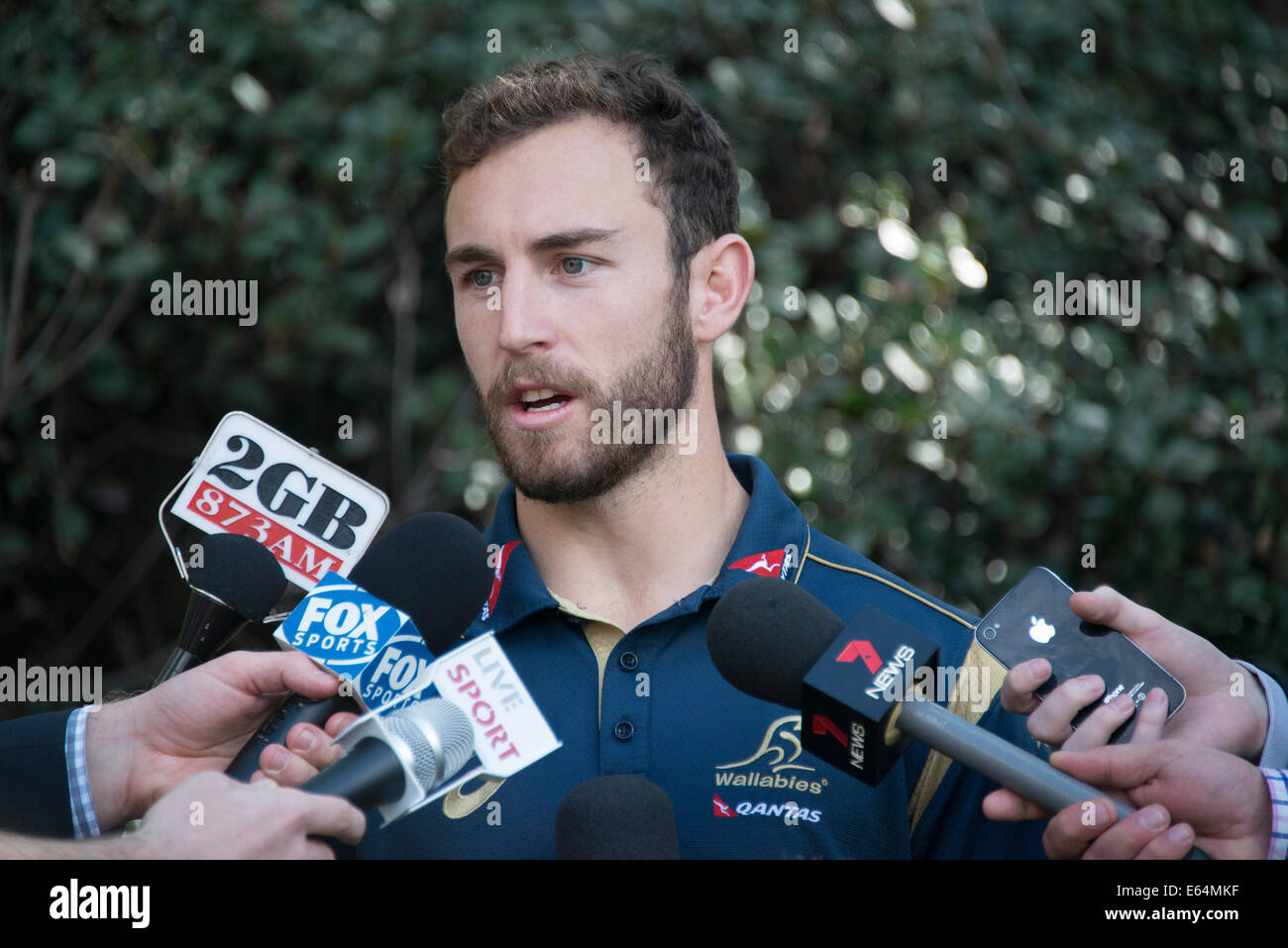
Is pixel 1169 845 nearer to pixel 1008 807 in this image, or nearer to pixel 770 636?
pixel 1008 807

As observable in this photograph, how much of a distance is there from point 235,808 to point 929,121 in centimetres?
287

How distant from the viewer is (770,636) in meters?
1.43

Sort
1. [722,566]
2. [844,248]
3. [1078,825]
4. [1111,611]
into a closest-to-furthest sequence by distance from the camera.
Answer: [1078,825]
[1111,611]
[722,566]
[844,248]

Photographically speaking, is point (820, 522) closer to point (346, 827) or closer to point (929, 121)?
point (929, 121)

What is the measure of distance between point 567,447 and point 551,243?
1.09 ft

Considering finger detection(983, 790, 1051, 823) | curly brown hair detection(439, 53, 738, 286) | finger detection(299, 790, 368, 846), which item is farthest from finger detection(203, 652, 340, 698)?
curly brown hair detection(439, 53, 738, 286)

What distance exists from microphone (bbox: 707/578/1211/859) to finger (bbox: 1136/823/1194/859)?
0.05 m

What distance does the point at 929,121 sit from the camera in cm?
344

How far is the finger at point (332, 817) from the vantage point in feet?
3.84

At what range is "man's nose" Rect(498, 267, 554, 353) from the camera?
6.46 ft

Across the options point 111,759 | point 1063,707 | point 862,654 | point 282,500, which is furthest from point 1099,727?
point 111,759

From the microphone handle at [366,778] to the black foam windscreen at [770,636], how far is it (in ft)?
1.40

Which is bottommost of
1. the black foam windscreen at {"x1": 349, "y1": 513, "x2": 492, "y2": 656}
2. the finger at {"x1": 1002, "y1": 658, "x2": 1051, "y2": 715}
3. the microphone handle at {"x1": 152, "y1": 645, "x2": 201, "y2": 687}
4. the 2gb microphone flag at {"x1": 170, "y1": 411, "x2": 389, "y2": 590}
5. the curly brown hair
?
the finger at {"x1": 1002, "y1": 658, "x2": 1051, "y2": 715}

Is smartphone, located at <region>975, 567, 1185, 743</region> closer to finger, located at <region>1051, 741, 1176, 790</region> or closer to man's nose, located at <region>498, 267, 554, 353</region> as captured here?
finger, located at <region>1051, 741, 1176, 790</region>
